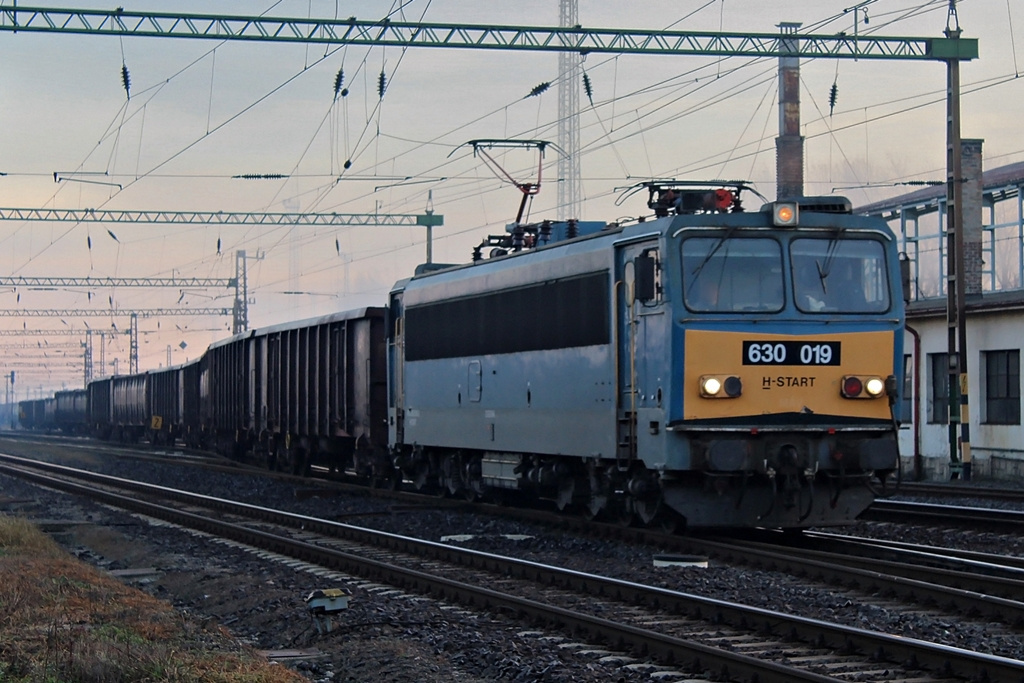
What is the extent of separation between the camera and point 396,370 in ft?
70.4

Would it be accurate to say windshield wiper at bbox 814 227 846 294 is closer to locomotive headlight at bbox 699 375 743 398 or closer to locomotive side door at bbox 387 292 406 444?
locomotive headlight at bbox 699 375 743 398

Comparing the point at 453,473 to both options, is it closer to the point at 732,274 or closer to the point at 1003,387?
the point at 732,274

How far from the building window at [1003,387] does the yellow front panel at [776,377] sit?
13943mm

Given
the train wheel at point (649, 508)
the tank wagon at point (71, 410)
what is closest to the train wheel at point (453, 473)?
the train wheel at point (649, 508)

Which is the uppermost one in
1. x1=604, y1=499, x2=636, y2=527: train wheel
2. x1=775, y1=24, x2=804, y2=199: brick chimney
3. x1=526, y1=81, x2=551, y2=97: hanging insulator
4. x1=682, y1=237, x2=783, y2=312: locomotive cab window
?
x1=775, y1=24, x2=804, y2=199: brick chimney

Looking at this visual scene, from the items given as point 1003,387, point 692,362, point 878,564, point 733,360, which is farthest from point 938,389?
point 878,564

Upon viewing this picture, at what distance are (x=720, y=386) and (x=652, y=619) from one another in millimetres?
4070

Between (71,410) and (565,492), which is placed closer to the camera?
(565,492)

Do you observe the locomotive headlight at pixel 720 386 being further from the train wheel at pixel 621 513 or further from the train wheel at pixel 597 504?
the train wheel at pixel 597 504

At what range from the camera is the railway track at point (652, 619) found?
7859 mm

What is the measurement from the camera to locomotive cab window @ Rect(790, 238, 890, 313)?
45.7ft

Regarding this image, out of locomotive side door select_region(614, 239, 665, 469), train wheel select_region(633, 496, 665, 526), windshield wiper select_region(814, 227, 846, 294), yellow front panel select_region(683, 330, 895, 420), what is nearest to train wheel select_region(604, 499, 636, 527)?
train wheel select_region(633, 496, 665, 526)

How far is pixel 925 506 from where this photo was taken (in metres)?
17.9

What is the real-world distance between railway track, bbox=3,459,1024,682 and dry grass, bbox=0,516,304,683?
221 cm
